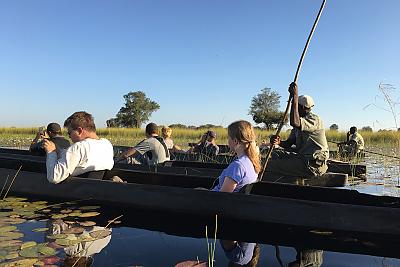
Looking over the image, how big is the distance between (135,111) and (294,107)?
64.1 metres

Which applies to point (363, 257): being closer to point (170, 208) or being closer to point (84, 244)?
point (170, 208)

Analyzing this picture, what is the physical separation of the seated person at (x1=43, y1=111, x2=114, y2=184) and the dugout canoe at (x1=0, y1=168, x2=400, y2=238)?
249mm

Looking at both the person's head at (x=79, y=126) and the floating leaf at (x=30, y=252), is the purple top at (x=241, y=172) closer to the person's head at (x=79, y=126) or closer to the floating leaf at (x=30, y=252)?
the person's head at (x=79, y=126)

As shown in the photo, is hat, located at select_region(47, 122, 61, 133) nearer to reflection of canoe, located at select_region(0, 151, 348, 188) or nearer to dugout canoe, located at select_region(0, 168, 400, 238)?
reflection of canoe, located at select_region(0, 151, 348, 188)

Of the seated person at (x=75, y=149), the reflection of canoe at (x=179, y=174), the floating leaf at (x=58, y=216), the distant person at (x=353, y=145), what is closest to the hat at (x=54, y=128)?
the reflection of canoe at (x=179, y=174)

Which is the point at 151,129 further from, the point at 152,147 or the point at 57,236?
the point at 57,236

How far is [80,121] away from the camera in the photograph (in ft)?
16.4

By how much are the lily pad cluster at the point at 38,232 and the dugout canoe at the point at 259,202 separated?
0.92 ft

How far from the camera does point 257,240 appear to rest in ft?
12.4

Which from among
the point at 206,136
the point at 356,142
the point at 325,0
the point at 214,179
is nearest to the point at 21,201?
the point at 214,179

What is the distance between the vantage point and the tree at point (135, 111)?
220 ft

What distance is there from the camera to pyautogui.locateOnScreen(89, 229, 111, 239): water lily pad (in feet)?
12.1

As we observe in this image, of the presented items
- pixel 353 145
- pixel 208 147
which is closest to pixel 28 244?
pixel 208 147

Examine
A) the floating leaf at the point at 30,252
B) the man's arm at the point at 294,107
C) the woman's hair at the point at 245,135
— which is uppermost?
the man's arm at the point at 294,107
